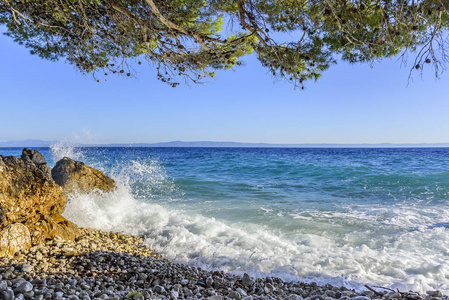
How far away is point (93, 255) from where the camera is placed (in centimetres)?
397

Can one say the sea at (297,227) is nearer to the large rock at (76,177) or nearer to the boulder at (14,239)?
the large rock at (76,177)

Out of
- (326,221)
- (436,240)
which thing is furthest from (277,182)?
(436,240)

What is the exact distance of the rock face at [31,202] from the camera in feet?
13.5

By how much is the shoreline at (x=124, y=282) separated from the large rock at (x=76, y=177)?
11.5 ft

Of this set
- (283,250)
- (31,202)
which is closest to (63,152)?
(31,202)

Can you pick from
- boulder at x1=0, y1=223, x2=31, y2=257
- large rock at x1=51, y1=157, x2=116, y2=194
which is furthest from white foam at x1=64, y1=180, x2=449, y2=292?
boulder at x1=0, y1=223, x2=31, y2=257

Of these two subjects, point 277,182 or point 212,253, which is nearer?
point 212,253

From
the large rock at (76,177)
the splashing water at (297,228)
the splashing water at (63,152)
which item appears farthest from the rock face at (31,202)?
the splashing water at (63,152)

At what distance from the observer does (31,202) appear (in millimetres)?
4398

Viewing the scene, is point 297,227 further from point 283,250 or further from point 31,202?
point 31,202

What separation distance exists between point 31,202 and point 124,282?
2260mm

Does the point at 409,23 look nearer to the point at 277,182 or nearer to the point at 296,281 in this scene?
the point at 296,281

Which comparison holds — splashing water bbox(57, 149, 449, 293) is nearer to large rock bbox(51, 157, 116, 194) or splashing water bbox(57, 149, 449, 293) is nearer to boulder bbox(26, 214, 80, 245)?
large rock bbox(51, 157, 116, 194)

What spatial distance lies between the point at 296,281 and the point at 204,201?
19.3 feet
